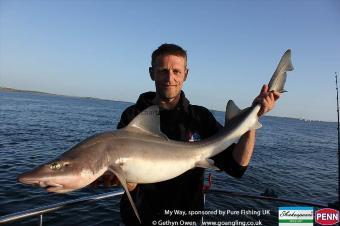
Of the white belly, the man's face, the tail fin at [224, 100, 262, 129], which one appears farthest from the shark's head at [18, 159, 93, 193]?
the tail fin at [224, 100, 262, 129]

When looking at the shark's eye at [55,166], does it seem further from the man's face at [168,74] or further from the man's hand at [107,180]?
the man's face at [168,74]

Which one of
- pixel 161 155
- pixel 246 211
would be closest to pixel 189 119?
pixel 161 155

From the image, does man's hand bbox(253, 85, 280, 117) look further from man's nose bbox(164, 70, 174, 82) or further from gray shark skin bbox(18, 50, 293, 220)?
man's nose bbox(164, 70, 174, 82)

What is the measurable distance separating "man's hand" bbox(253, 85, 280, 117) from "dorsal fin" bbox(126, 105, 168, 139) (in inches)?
57.6

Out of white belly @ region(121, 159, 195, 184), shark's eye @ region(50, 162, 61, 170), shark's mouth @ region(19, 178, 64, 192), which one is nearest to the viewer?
shark's mouth @ region(19, 178, 64, 192)

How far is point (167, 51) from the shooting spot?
4371 millimetres

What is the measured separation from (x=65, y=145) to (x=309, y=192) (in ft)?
62.7

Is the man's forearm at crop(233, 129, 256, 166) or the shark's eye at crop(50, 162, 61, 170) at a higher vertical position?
the man's forearm at crop(233, 129, 256, 166)

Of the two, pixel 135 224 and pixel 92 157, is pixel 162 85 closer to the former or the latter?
pixel 92 157

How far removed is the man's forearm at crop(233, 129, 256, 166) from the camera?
410cm

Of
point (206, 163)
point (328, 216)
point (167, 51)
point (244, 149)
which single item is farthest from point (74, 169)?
point (328, 216)

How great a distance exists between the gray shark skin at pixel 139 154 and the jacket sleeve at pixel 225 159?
6.9 inches

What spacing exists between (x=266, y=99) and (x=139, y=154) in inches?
74.4

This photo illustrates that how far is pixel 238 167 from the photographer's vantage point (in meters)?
4.14
